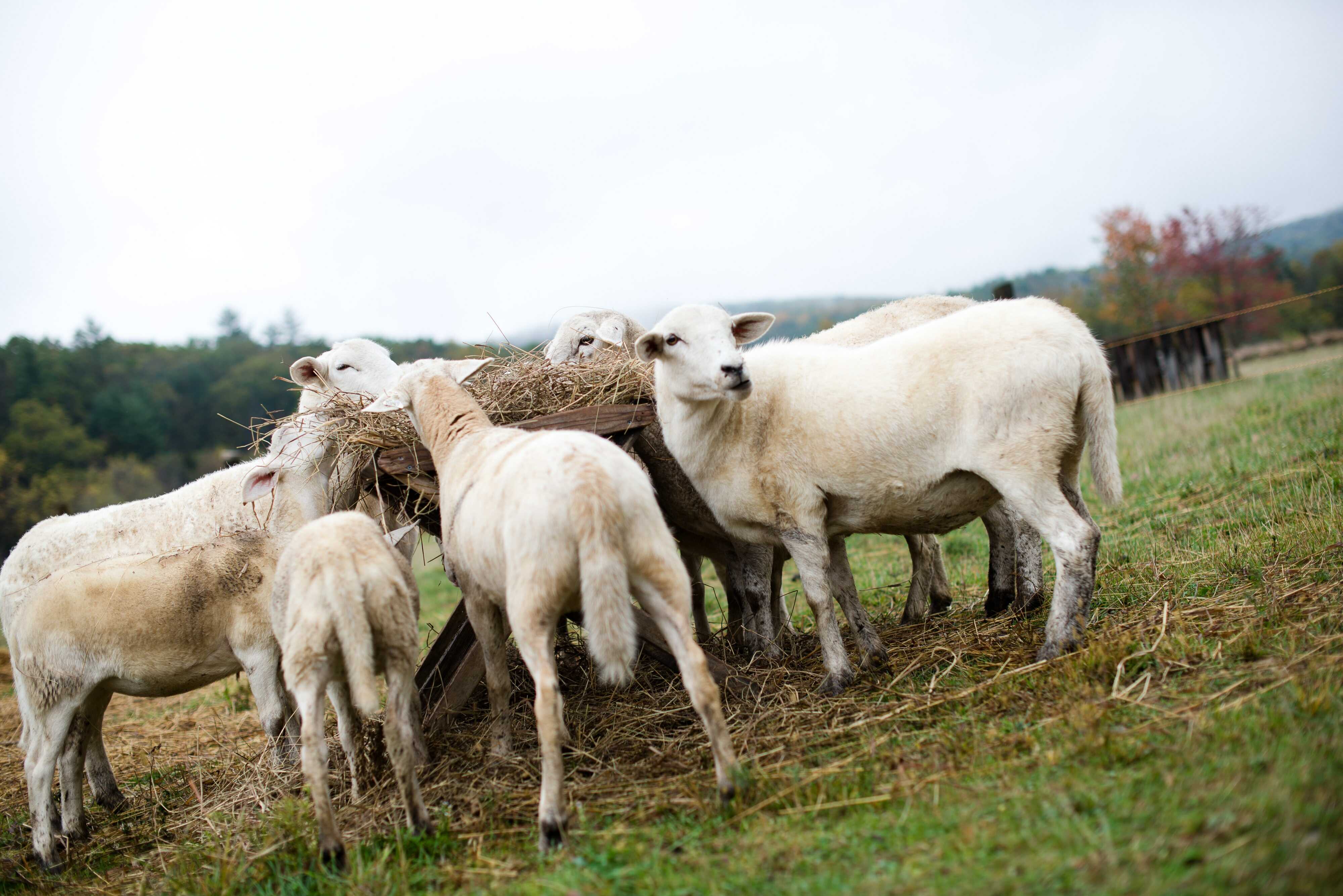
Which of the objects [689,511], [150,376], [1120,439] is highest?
[150,376]

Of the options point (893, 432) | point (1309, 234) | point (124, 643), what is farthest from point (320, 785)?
point (1309, 234)

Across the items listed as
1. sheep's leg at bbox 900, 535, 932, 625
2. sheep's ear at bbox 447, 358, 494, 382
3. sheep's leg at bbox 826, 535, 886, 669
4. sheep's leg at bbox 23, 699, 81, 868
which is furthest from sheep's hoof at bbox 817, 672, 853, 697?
sheep's leg at bbox 23, 699, 81, 868

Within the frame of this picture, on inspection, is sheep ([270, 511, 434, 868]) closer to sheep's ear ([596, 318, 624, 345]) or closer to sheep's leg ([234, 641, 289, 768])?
sheep's leg ([234, 641, 289, 768])

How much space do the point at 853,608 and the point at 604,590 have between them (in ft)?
8.09

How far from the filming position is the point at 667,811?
3.89 m

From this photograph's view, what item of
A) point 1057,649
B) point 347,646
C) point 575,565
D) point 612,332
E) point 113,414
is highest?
point 113,414

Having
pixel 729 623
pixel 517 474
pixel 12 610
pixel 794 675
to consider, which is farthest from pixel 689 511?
pixel 12 610

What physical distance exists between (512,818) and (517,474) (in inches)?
66.8

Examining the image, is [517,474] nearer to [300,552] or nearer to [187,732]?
[300,552]

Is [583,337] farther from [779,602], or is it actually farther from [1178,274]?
[1178,274]

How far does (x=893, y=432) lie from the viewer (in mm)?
5031

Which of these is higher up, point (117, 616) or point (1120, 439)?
point (117, 616)

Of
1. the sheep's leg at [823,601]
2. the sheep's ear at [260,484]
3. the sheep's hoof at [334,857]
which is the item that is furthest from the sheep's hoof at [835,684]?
the sheep's ear at [260,484]

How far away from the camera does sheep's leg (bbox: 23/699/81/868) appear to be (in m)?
5.52
